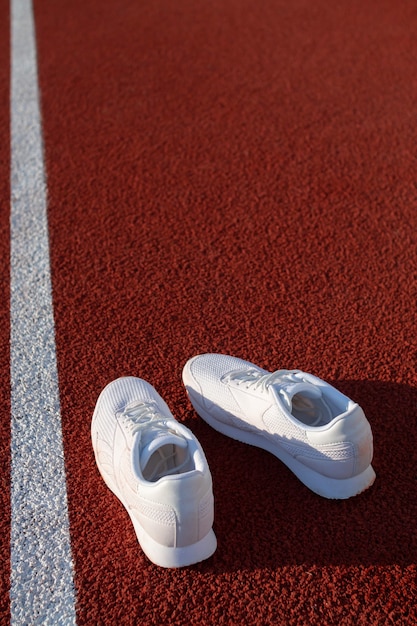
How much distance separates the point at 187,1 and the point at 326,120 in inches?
89.6

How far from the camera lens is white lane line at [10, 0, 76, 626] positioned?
2.27 metres

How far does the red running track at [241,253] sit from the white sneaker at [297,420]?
7 centimetres

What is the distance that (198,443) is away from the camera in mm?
2262

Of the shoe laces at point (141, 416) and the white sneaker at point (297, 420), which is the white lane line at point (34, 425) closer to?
the shoe laces at point (141, 416)

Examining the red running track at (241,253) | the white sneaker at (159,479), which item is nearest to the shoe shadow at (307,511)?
the red running track at (241,253)

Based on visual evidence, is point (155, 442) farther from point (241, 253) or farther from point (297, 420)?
point (241, 253)

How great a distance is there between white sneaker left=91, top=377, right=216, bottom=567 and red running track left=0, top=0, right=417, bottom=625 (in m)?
0.09

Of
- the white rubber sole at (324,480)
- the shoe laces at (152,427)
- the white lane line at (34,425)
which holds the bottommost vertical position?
the white lane line at (34,425)

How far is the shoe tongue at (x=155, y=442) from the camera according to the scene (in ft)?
7.45

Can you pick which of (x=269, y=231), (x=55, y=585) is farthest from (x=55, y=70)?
(x=55, y=585)

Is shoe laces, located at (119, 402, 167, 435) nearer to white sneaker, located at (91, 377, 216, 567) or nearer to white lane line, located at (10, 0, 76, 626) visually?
white sneaker, located at (91, 377, 216, 567)

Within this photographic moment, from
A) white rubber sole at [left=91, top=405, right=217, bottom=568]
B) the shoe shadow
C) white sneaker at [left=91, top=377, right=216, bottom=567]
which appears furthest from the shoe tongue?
the shoe shadow

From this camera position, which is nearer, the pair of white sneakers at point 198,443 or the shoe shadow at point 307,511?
the pair of white sneakers at point 198,443

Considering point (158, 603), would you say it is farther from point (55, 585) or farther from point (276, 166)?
point (276, 166)
